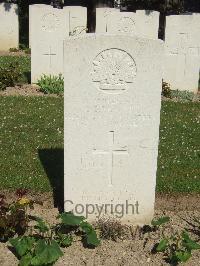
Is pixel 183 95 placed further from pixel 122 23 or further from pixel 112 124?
pixel 112 124

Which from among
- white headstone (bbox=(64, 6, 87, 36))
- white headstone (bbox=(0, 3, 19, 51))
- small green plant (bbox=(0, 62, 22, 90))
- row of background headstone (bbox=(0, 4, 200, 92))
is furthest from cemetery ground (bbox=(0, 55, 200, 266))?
white headstone (bbox=(0, 3, 19, 51))

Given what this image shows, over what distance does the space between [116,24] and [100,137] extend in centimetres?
832

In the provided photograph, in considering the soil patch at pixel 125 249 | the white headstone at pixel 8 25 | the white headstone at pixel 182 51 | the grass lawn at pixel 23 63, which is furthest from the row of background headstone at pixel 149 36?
the soil patch at pixel 125 249

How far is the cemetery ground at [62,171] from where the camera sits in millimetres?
4820

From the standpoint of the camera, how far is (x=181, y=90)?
1241cm

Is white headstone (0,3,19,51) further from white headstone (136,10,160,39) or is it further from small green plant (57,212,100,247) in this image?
small green plant (57,212,100,247)

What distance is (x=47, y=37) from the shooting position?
462 inches

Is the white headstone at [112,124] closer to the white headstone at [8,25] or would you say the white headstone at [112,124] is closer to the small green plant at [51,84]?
the small green plant at [51,84]

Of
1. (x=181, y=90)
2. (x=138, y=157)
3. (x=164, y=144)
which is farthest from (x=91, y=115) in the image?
(x=181, y=90)

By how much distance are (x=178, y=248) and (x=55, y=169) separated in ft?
7.97

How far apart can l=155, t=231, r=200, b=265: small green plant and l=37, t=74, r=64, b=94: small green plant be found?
7057 millimetres

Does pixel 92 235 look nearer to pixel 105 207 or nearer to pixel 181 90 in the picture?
pixel 105 207

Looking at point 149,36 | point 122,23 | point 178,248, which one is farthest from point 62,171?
point 122,23

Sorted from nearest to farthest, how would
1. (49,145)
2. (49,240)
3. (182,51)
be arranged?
(49,240)
(49,145)
(182,51)
